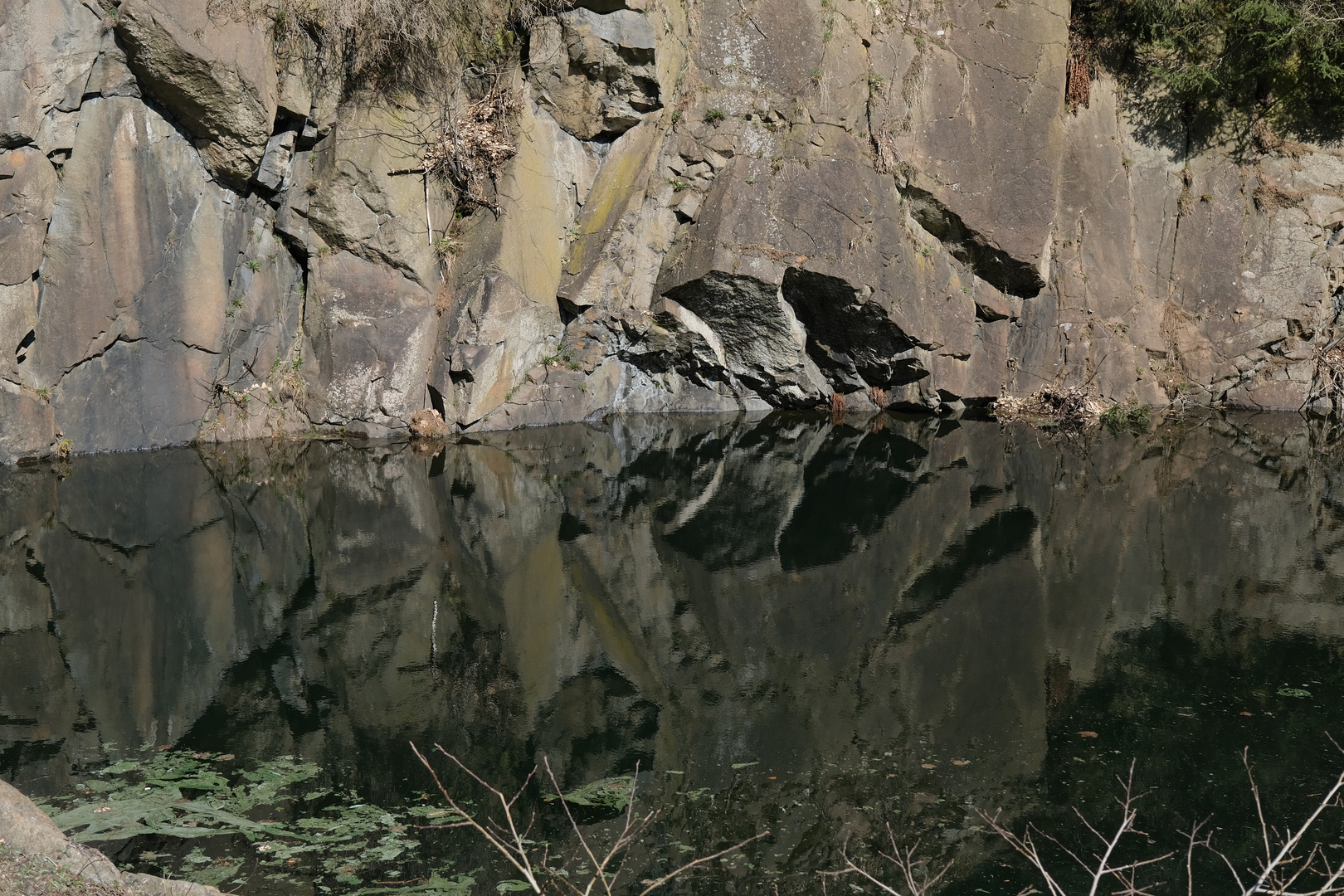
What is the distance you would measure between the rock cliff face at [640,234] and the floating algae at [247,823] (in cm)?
867

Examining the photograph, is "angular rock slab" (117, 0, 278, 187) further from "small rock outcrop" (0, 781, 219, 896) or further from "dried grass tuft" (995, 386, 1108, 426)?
"dried grass tuft" (995, 386, 1108, 426)

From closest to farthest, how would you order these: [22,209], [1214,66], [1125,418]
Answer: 1. [22,209]
2. [1125,418]
3. [1214,66]

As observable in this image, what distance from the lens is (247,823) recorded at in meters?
5.20

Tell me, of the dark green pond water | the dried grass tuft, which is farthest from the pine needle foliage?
the dark green pond water

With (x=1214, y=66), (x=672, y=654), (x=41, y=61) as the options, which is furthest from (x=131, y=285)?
(x=1214, y=66)

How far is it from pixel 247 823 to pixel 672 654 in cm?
319

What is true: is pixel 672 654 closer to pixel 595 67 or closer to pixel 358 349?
pixel 358 349

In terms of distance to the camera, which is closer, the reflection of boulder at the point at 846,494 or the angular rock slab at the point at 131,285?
the reflection of boulder at the point at 846,494

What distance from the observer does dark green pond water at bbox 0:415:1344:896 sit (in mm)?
5402

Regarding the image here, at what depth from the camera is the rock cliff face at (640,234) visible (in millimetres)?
13242

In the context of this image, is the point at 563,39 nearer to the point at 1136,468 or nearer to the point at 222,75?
the point at 222,75

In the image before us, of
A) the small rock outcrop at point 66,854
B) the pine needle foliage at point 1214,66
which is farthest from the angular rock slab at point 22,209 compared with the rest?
the pine needle foliage at point 1214,66

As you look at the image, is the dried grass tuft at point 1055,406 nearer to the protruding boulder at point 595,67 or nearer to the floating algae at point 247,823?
the protruding boulder at point 595,67

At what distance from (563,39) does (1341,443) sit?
12249 mm
